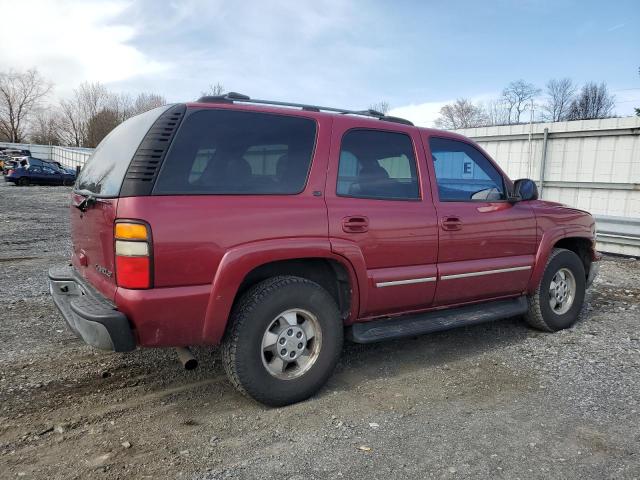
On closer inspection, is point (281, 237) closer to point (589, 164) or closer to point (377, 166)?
point (377, 166)

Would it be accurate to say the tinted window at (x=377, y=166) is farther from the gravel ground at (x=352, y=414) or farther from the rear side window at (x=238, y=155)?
the gravel ground at (x=352, y=414)

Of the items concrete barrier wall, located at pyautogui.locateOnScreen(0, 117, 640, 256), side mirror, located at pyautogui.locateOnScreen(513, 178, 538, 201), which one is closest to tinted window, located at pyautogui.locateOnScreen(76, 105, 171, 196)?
side mirror, located at pyautogui.locateOnScreen(513, 178, 538, 201)

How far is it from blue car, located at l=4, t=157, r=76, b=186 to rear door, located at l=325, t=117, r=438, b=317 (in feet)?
100

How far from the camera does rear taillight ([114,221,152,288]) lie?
271cm

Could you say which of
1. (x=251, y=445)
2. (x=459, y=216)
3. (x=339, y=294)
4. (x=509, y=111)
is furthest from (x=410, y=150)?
(x=509, y=111)

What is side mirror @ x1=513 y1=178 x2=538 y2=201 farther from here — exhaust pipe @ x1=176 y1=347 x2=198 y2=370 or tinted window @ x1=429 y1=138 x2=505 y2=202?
exhaust pipe @ x1=176 y1=347 x2=198 y2=370

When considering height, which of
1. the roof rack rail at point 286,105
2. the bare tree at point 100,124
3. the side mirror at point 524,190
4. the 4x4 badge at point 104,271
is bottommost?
the 4x4 badge at point 104,271

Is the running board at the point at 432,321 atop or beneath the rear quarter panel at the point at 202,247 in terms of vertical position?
beneath

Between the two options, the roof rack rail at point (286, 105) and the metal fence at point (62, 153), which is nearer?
the roof rack rail at point (286, 105)

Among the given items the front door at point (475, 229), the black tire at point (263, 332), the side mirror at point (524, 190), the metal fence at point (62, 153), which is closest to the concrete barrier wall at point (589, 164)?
the side mirror at point (524, 190)

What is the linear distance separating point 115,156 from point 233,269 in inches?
44.0

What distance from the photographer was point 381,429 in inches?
120

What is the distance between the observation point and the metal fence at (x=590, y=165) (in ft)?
31.4

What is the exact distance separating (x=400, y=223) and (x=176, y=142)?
166cm
